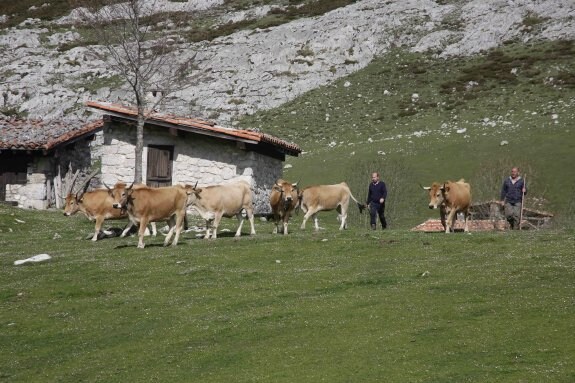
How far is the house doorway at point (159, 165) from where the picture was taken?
1576 inches

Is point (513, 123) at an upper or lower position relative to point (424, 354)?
upper

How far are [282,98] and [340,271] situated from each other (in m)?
80.8

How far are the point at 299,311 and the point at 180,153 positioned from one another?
24.7 meters

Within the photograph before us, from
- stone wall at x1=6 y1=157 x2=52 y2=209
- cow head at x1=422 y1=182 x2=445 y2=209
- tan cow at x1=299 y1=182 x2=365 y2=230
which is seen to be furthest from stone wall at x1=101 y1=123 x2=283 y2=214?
cow head at x1=422 y1=182 x2=445 y2=209

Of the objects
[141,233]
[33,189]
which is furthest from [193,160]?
[141,233]

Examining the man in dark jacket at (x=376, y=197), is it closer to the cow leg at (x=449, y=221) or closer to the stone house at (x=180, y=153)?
the cow leg at (x=449, y=221)

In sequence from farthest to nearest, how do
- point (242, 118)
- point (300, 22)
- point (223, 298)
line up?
1. point (300, 22)
2. point (242, 118)
3. point (223, 298)

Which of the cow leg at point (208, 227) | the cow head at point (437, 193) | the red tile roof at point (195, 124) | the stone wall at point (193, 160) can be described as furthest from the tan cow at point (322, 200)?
the stone wall at point (193, 160)

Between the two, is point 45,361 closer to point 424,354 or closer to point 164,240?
point 424,354

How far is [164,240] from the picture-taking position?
88.8ft

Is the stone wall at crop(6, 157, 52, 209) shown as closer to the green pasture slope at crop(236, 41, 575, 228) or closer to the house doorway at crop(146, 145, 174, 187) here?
the house doorway at crop(146, 145, 174, 187)

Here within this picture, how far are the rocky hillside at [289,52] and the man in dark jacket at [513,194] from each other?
67347 mm

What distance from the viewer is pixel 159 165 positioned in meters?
40.3

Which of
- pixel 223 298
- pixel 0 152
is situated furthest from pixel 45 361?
pixel 0 152
